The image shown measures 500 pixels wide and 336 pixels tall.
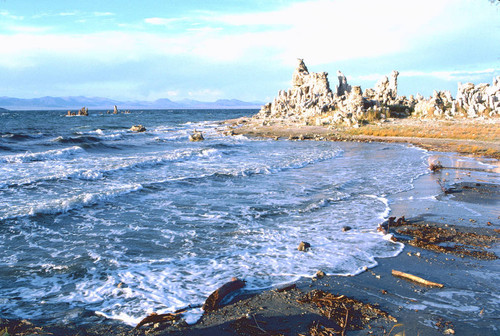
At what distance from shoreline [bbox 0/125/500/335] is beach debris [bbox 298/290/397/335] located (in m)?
0.07

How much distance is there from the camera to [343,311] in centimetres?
507

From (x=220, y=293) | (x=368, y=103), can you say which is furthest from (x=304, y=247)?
(x=368, y=103)

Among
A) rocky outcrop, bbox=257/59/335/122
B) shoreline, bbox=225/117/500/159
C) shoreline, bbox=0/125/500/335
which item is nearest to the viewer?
shoreline, bbox=0/125/500/335

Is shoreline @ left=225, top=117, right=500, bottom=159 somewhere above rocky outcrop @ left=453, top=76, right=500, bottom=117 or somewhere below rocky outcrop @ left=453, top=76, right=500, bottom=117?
below

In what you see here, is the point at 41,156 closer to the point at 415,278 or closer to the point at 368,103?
the point at 415,278

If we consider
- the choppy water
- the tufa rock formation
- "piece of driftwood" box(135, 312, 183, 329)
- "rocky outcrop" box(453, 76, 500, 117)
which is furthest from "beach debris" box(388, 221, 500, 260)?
"rocky outcrop" box(453, 76, 500, 117)

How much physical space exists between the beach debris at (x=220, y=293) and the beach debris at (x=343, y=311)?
1061 millimetres

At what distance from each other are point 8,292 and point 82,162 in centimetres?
1751

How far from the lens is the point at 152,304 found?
5449mm

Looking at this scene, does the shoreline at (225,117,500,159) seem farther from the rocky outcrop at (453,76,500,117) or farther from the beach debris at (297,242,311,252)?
the beach debris at (297,242,311,252)

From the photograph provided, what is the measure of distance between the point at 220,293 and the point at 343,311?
1.83 m

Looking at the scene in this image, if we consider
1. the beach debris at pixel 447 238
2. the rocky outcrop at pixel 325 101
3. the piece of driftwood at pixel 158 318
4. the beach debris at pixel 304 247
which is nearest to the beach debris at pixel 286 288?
the piece of driftwood at pixel 158 318

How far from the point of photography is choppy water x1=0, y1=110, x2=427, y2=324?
5949mm

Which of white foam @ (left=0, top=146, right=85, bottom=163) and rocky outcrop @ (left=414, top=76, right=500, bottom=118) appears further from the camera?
rocky outcrop @ (left=414, top=76, right=500, bottom=118)
